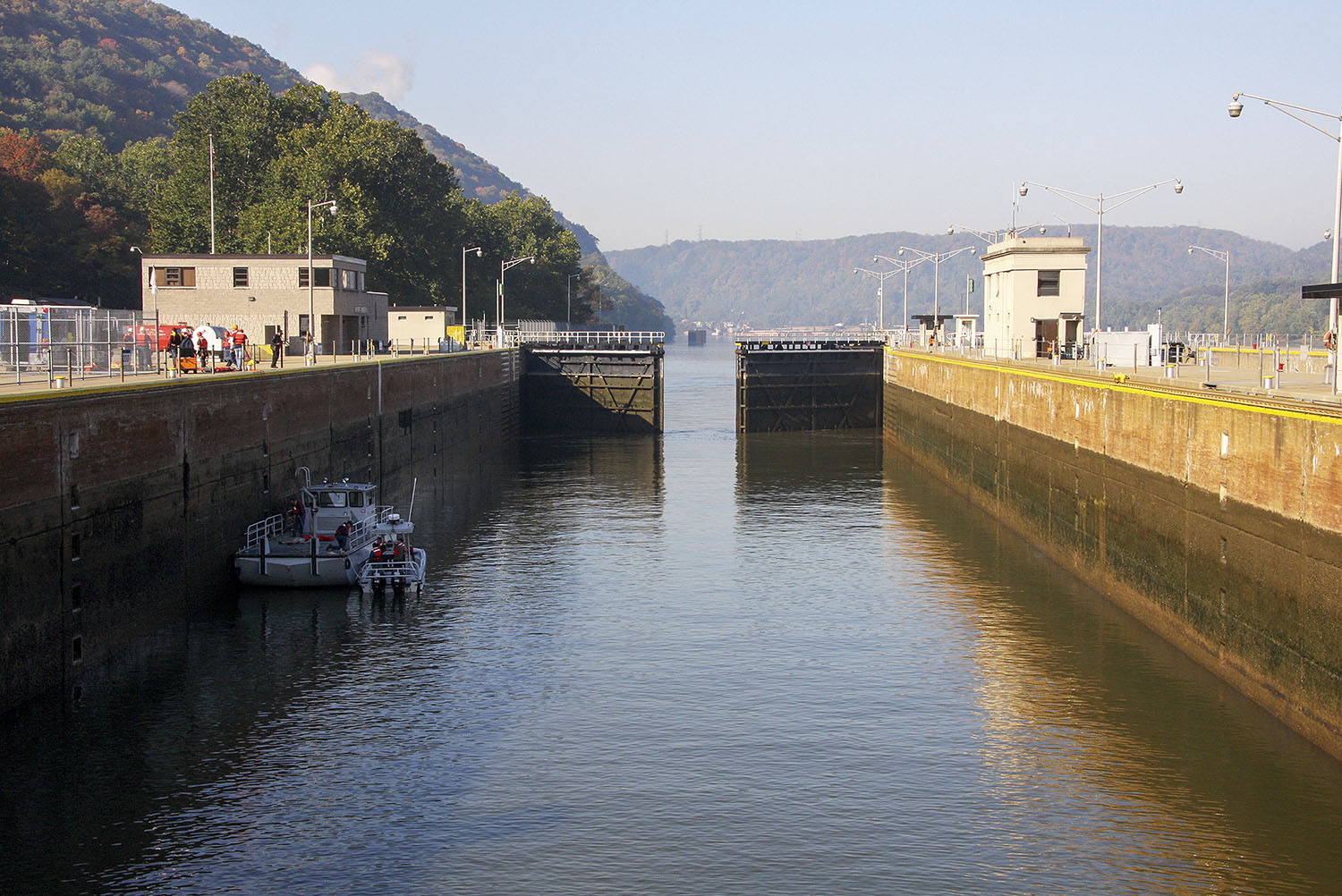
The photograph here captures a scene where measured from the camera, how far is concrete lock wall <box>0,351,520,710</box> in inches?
1025

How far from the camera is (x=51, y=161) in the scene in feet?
402

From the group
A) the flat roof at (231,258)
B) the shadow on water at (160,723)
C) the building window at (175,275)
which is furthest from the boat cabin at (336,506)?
the building window at (175,275)

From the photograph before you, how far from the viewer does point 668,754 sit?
24297mm

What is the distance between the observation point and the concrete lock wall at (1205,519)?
938 inches

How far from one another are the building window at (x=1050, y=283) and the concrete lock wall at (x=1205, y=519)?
78.1 ft

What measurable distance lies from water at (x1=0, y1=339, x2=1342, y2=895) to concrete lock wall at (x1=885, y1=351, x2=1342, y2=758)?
1226 millimetres

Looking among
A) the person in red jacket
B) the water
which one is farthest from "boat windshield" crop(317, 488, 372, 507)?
the person in red jacket

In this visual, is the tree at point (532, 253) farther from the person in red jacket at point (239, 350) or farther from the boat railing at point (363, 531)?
the boat railing at point (363, 531)

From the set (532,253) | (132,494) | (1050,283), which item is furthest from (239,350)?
(532,253)

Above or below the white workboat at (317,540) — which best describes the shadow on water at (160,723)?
below

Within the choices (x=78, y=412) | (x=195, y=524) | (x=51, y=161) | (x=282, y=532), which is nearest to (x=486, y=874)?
(x=78, y=412)

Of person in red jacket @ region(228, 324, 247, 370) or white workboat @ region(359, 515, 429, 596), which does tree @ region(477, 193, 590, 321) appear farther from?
white workboat @ region(359, 515, 429, 596)

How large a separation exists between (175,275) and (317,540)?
148ft

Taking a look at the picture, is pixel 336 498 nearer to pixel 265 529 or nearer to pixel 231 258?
pixel 265 529
